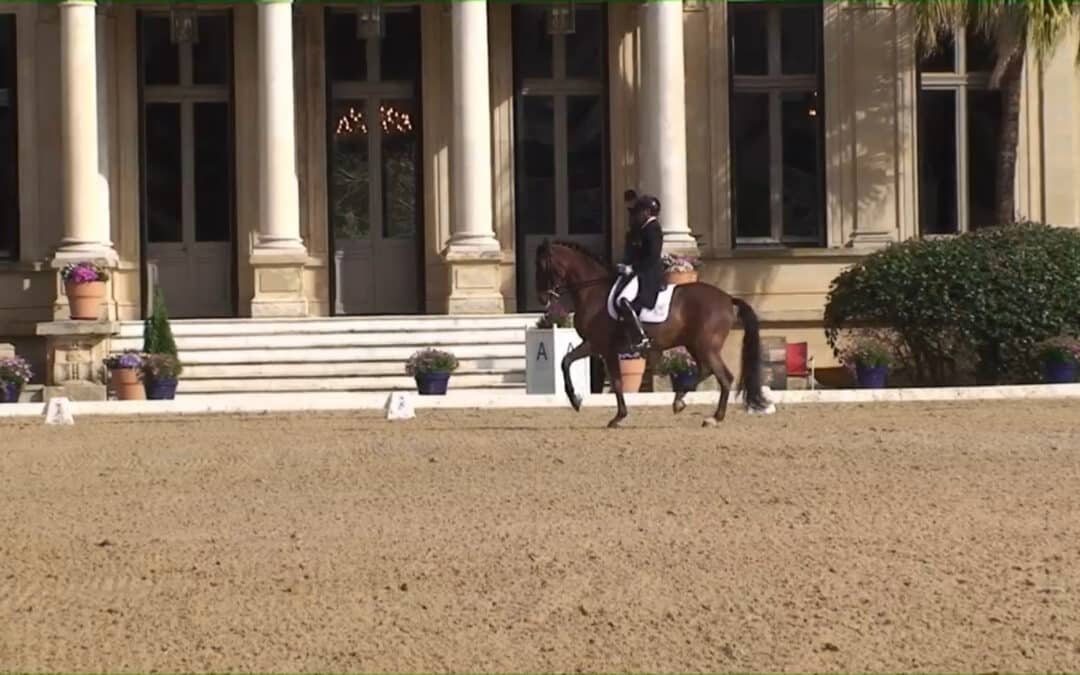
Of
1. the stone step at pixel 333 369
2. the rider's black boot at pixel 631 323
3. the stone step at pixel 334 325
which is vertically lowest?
the stone step at pixel 333 369

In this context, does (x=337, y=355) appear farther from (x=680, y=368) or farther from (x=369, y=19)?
(x=369, y=19)

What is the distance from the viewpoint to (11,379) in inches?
848

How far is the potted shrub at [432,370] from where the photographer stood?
2073 centimetres

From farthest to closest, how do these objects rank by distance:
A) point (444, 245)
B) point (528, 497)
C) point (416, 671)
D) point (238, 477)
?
point (444, 245) → point (238, 477) → point (528, 497) → point (416, 671)

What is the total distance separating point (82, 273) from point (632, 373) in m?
6.24

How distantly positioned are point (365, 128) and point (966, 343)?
8.28m

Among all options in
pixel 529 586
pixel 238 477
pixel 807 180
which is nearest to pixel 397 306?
pixel 807 180

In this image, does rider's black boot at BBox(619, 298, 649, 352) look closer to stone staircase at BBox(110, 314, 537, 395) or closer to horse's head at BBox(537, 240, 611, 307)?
horse's head at BBox(537, 240, 611, 307)

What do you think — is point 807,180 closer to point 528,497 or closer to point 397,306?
point 397,306

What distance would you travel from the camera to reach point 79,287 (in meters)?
22.7

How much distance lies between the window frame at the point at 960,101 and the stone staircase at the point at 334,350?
18.6ft

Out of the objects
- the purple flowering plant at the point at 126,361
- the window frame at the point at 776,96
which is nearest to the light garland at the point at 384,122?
the window frame at the point at 776,96

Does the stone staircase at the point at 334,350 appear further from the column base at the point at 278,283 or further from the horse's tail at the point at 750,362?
the horse's tail at the point at 750,362

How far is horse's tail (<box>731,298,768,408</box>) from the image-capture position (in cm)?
1609
